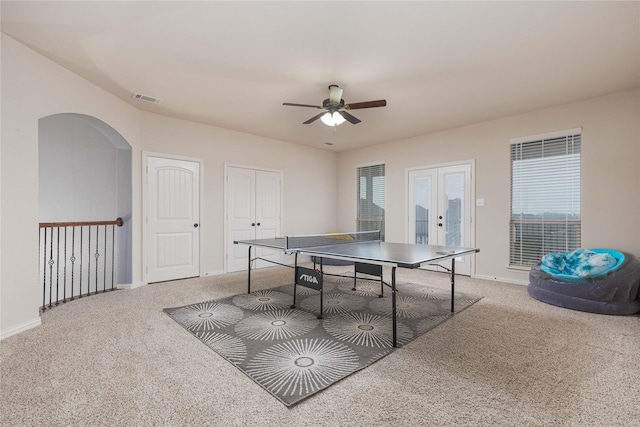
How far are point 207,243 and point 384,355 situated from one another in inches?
154

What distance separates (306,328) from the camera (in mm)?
2822

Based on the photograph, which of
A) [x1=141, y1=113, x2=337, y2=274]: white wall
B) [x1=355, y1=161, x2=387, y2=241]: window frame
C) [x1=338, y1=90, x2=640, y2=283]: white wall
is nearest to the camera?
[x1=338, y1=90, x2=640, y2=283]: white wall

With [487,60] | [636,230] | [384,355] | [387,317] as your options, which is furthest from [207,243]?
[636,230]

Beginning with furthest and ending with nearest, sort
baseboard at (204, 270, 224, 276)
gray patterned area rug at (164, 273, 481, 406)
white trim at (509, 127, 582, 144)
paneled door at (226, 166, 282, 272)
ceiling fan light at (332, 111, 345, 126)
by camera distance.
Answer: paneled door at (226, 166, 282, 272) → baseboard at (204, 270, 224, 276) → white trim at (509, 127, 582, 144) → ceiling fan light at (332, 111, 345, 126) → gray patterned area rug at (164, 273, 481, 406)

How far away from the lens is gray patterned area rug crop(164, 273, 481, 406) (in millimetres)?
2025

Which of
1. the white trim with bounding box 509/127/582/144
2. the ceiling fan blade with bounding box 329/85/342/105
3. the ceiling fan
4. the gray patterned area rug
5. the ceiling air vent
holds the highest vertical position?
the ceiling air vent

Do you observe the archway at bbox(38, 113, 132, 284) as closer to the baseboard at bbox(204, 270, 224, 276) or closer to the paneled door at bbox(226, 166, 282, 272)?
the baseboard at bbox(204, 270, 224, 276)

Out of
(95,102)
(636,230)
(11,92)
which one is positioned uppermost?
(95,102)

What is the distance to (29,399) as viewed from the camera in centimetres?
172

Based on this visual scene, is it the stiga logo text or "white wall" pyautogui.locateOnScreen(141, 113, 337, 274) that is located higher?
"white wall" pyautogui.locateOnScreen(141, 113, 337, 274)

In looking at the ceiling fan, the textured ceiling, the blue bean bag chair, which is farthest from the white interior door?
the blue bean bag chair

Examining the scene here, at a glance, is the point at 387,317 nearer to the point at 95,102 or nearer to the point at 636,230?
the point at 636,230

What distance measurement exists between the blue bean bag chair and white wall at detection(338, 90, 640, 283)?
19.1 inches

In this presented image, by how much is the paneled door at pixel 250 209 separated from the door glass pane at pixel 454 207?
3.40 m
